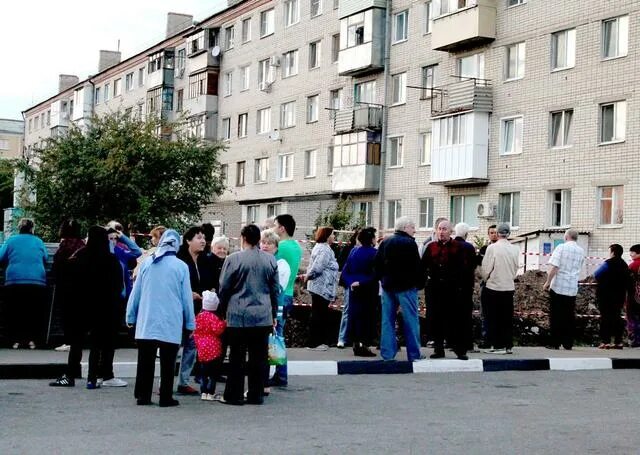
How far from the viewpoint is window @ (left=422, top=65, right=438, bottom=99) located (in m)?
41.8

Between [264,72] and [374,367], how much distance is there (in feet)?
137

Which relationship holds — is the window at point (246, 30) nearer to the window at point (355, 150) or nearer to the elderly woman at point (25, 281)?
the window at point (355, 150)

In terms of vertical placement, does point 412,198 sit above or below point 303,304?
above

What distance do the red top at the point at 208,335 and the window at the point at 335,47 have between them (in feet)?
127

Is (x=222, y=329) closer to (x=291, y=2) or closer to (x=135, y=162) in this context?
(x=135, y=162)

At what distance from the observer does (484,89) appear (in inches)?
1517

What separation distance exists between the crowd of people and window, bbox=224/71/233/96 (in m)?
41.4

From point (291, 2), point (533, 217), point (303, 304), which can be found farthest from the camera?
point (291, 2)

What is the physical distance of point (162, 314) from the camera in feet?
33.4

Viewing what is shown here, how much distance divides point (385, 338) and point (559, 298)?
399 cm

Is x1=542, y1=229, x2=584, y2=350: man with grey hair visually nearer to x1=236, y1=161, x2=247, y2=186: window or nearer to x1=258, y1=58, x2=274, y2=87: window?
x1=258, y1=58, x2=274, y2=87: window

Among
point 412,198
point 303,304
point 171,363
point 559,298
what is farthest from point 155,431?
point 412,198

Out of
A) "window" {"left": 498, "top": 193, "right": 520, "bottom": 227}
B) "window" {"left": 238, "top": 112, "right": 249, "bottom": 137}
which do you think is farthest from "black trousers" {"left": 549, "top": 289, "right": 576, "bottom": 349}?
"window" {"left": 238, "top": 112, "right": 249, "bottom": 137}

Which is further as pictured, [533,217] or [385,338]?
[533,217]
